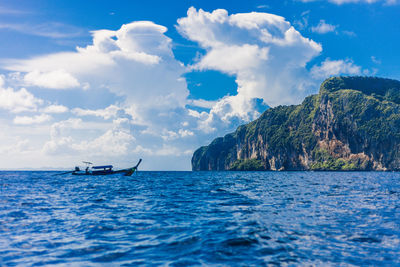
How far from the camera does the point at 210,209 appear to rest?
71.9 ft

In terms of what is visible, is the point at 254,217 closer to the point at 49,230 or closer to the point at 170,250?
the point at 170,250

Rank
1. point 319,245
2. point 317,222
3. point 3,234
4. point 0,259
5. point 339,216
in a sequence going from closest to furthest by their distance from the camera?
point 0,259
point 319,245
point 3,234
point 317,222
point 339,216

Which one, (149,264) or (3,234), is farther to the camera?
(3,234)

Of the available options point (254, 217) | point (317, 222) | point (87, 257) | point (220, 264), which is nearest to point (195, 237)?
point (220, 264)

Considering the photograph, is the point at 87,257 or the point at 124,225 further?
the point at 124,225

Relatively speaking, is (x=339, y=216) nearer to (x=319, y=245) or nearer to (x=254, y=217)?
(x=254, y=217)

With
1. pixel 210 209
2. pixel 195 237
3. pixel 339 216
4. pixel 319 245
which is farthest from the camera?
pixel 210 209

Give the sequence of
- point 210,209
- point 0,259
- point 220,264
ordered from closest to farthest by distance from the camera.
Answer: point 220,264 < point 0,259 < point 210,209

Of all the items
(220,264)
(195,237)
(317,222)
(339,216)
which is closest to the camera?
(220,264)

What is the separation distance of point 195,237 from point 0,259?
7.87 meters

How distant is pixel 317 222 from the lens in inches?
644

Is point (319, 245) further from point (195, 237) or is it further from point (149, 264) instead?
point (149, 264)

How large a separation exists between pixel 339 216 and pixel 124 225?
44.2 ft

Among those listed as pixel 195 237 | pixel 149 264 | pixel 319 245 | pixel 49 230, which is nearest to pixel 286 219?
pixel 319 245
